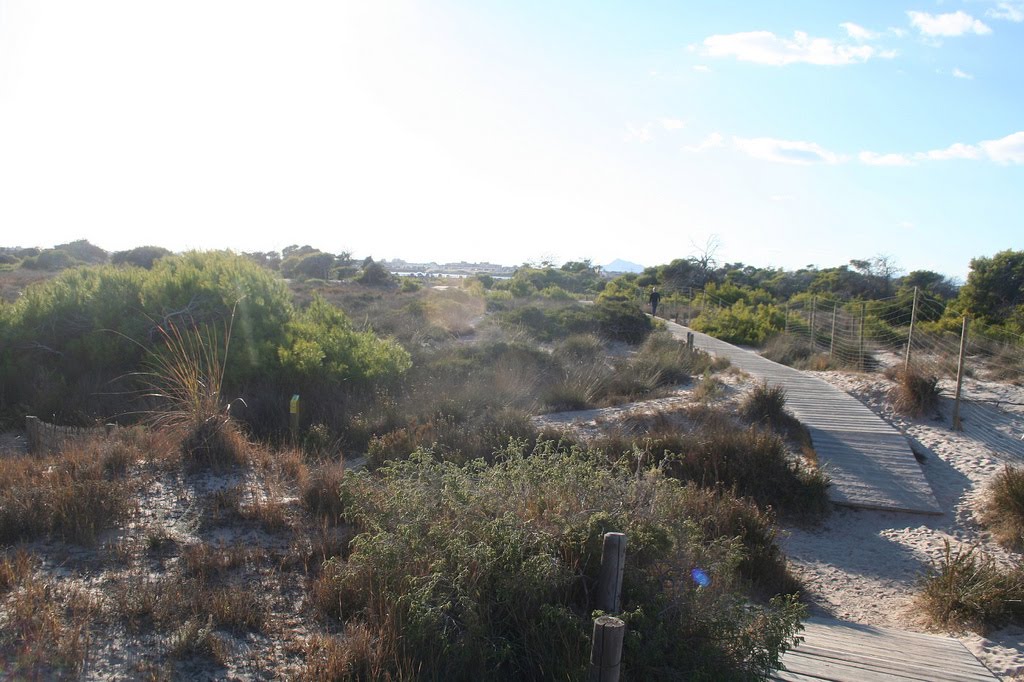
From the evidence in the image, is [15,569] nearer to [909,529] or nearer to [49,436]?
[49,436]

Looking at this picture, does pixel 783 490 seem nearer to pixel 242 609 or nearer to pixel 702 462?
pixel 702 462


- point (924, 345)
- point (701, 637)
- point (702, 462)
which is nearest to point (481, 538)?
point (701, 637)

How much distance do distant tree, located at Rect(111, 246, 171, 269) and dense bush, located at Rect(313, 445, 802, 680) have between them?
3555 centimetres

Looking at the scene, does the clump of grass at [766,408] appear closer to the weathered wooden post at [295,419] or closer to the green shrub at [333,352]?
the green shrub at [333,352]

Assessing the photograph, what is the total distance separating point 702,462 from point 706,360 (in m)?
7.89

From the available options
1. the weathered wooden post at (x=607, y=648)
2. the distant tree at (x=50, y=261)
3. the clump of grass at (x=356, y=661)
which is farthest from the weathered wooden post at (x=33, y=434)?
the distant tree at (x=50, y=261)

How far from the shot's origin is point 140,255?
37.5 metres

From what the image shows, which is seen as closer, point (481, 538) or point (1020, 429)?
point (481, 538)

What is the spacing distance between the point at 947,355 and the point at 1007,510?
306 inches

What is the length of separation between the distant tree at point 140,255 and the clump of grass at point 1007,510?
3608 cm

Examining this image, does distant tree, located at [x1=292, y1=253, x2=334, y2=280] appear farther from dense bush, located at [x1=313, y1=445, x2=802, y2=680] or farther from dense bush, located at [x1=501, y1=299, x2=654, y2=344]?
dense bush, located at [x1=313, y1=445, x2=802, y2=680]

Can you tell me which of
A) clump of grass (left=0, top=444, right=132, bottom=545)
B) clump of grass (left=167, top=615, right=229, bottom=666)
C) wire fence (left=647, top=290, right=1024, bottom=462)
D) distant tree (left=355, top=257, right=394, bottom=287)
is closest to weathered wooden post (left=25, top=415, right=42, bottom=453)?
clump of grass (left=0, top=444, right=132, bottom=545)

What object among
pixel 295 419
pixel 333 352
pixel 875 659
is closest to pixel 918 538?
pixel 875 659

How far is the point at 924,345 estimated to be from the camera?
16375mm
